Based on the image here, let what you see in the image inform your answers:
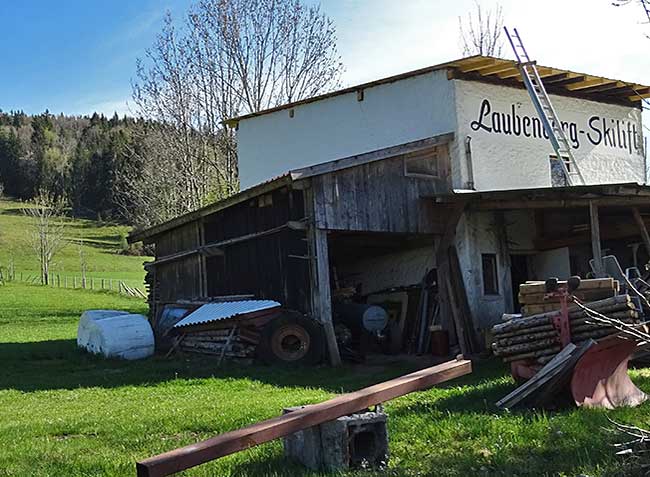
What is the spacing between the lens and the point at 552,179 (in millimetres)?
18969

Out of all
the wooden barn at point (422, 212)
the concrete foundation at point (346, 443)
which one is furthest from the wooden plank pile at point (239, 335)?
the concrete foundation at point (346, 443)

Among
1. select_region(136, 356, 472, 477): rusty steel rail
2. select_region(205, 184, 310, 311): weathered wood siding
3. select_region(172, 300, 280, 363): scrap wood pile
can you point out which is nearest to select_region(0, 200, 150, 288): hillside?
select_region(205, 184, 310, 311): weathered wood siding

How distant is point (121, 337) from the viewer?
54.5 feet

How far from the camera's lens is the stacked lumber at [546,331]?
28.3ft

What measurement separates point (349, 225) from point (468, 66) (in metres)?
4.64

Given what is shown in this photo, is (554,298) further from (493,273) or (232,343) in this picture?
(493,273)

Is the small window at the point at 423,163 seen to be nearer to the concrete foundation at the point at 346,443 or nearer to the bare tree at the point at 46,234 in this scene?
the concrete foundation at the point at 346,443

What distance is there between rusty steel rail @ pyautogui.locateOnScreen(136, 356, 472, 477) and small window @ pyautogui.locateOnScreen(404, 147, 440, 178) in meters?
9.57

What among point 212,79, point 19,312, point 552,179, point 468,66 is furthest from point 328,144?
point 19,312

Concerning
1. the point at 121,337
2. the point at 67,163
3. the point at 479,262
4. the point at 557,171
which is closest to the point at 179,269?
the point at 121,337

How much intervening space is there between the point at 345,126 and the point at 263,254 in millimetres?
4588

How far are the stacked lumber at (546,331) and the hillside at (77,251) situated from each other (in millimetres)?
39937

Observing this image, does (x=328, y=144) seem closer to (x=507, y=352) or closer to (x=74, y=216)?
(x=507, y=352)

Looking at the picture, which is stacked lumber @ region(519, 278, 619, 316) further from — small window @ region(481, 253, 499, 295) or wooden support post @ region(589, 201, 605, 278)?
small window @ region(481, 253, 499, 295)
